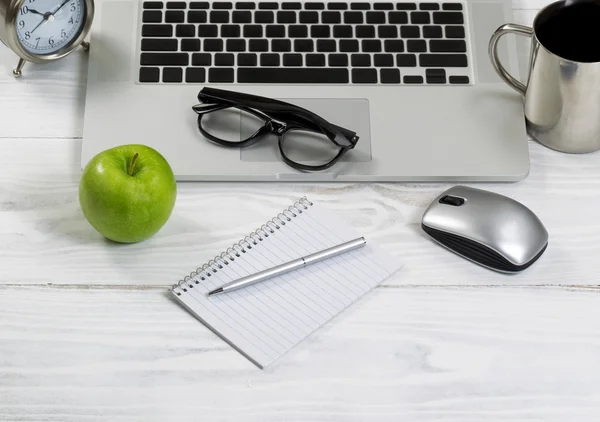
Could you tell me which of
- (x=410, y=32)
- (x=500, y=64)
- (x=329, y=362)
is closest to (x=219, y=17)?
(x=410, y=32)

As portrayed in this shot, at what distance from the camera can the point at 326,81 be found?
3.34ft

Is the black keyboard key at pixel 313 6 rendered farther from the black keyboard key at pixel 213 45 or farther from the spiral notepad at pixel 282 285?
the spiral notepad at pixel 282 285

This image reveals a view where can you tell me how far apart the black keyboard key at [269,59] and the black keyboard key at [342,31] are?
81 mm

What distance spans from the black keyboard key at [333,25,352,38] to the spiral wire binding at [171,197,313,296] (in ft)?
0.74

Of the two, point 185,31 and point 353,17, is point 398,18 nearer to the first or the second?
point 353,17

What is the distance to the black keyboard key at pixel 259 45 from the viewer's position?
1035mm

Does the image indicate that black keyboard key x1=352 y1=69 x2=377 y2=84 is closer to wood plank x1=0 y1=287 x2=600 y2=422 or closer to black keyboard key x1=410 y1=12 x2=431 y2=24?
black keyboard key x1=410 y1=12 x2=431 y2=24

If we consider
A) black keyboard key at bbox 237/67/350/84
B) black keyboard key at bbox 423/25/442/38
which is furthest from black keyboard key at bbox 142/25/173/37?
black keyboard key at bbox 423/25/442/38

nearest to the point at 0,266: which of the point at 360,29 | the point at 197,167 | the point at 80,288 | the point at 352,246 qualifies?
the point at 80,288

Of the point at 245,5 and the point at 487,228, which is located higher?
the point at 245,5

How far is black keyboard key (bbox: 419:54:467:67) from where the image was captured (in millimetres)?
1028

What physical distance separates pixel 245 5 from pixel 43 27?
0.81 feet

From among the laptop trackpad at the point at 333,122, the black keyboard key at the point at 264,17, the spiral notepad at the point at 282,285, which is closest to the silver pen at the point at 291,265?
the spiral notepad at the point at 282,285

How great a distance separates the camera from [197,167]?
0.96 metres
